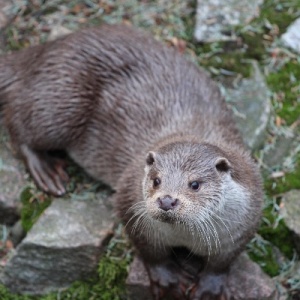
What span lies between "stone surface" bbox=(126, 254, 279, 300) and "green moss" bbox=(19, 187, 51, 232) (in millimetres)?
606

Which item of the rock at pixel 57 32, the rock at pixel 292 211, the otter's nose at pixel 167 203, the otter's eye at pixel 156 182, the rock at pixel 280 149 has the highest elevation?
the otter's nose at pixel 167 203

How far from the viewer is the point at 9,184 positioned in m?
4.05

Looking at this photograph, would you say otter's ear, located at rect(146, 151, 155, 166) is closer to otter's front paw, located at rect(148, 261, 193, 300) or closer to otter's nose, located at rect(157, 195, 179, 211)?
otter's nose, located at rect(157, 195, 179, 211)

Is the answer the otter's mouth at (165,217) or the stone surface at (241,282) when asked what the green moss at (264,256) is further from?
the otter's mouth at (165,217)

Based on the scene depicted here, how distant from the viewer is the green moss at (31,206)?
3.93 meters

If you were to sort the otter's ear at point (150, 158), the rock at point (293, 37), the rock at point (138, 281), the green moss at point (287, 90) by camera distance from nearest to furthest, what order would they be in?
the otter's ear at point (150, 158) < the rock at point (138, 281) < the green moss at point (287, 90) < the rock at point (293, 37)

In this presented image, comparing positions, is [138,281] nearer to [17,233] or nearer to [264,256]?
[264,256]

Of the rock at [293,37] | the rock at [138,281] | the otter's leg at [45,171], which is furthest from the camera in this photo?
the rock at [293,37]

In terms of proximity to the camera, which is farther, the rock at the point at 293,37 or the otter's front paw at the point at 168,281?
the rock at the point at 293,37

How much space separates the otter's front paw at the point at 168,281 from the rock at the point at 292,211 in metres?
0.57

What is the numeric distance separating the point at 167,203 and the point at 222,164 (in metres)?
0.32

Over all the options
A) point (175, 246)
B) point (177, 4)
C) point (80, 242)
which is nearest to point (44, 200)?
point (80, 242)

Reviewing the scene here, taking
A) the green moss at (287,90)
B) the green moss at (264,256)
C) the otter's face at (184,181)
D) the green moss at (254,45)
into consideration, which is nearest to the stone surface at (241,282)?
the green moss at (264,256)

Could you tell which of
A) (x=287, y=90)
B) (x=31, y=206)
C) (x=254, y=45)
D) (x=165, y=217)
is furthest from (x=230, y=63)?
(x=165, y=217)
